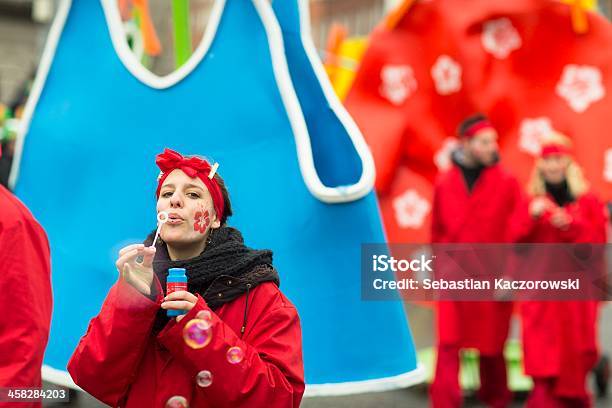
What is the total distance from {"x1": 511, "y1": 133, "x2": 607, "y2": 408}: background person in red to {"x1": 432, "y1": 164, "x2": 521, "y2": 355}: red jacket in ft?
0.96

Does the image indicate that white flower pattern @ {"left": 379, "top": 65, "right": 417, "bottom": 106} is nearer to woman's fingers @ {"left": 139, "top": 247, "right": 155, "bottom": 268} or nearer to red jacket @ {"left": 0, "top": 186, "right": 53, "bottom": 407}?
red jacket @ {"left": 0, "top": 186, "right": 53, "bottom": 407}

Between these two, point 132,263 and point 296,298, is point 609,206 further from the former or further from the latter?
point 132,263

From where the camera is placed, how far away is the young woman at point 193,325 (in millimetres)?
2256

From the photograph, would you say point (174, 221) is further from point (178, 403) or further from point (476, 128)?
point (476, 128)

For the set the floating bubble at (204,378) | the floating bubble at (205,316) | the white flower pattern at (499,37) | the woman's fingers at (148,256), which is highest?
the white flower pattern at (499,37)

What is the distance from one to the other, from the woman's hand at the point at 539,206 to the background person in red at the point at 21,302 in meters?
3.53

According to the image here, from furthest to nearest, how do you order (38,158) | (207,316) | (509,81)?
(509,81) → (38,158) → (207,316)

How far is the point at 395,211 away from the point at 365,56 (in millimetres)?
1394

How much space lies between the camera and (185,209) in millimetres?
2504

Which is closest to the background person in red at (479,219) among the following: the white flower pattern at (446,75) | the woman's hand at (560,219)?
the woman's hand at (560,219)

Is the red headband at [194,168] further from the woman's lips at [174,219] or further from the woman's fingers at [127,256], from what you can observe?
the woman's fingers at [127,256]

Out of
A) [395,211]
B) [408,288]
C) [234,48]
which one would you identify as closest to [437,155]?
[395,211]

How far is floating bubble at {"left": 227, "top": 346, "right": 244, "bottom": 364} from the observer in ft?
7.38

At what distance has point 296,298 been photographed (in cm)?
454
